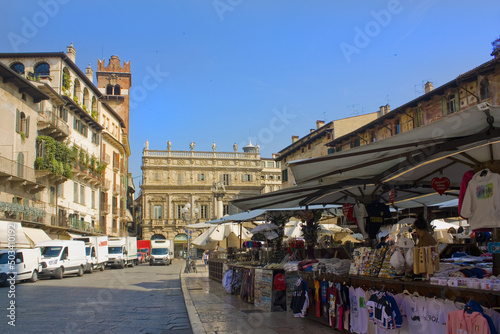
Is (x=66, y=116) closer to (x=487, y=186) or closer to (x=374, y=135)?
(x=374, y=135)

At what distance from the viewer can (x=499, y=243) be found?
18.6ft

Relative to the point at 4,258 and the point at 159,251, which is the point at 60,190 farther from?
the point at 4,258

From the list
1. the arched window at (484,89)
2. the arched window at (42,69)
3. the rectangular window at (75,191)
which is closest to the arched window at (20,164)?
the arched window at (42,69)

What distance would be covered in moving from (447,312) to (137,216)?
9139 centimetres

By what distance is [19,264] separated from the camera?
21188mm

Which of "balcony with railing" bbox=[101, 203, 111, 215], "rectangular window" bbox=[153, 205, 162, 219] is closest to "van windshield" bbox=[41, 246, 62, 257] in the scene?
"balcony with railing" bbox=[101, 203, 111, 215]

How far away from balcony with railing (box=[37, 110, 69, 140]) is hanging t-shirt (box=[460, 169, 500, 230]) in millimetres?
34711

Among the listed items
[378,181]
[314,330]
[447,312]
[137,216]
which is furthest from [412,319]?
[137,216]

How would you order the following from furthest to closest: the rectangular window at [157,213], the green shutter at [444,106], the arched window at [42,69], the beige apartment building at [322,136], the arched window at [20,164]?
the rectangular window at [157,213]
the beige apartment building at [322,136]
the arched window at [42,69]
the arched window at [20,164]
the green shutter at [444,106]

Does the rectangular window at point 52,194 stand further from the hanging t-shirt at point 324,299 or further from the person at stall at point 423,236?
the person at stall at point 423,236

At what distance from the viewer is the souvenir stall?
5535 mm

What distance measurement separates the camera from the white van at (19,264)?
2022 centimetres

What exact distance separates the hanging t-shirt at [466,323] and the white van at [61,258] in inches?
929

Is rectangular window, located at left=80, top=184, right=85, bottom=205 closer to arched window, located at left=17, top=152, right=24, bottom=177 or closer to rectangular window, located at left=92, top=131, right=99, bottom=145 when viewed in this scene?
rectangular window, located at left=92, top=131, right=99, bottom=145
